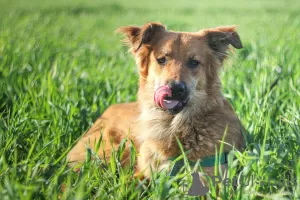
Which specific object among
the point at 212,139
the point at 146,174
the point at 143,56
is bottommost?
the point at 146,174

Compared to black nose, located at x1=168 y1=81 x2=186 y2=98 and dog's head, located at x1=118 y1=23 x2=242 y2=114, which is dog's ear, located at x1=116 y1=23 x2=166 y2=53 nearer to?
dog's head, located at x1=118 y1=23 x2=242 y2=114

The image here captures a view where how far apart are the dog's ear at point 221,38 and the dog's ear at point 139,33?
0.44 meters

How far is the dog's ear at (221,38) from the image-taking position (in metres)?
3.87

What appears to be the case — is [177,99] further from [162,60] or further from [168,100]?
[162,60]

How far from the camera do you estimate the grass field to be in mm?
2668

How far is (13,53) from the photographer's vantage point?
666 centimetres

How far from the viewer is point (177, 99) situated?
11.6ft

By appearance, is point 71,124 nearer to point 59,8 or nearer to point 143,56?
point 143,56

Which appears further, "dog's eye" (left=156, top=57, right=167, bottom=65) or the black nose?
Result: "dog's eye" (left=156, top=57, right=167, bottom=65)

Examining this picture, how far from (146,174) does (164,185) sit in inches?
39.1

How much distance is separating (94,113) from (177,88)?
1489mm

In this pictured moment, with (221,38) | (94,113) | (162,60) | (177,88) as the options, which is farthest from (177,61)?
(94,113)

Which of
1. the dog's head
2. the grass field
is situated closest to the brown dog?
the dog's head

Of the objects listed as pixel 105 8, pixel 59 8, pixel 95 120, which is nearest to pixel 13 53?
pixel 95 120
